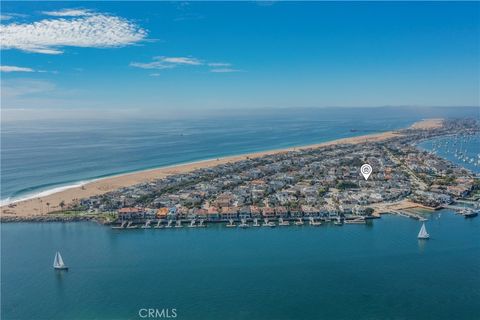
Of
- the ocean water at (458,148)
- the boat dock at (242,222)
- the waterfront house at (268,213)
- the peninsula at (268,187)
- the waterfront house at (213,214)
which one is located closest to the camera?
the boat dock at (242,222)

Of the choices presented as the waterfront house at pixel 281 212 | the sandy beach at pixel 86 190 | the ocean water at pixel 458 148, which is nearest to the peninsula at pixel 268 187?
the sandy beach at pixel 86 190

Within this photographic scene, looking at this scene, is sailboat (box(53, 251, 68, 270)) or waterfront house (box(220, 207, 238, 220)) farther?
waterfront house (box(220, 207, 238, 220))

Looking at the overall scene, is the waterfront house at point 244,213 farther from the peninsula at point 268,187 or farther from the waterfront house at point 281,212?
the waterfront house at point 281,212

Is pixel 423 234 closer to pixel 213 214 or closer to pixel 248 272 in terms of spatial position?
pixel 248 272

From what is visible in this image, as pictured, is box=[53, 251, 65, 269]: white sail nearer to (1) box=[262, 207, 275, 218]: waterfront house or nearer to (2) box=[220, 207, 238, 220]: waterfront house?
(2) box=[220, 207, 238, 220]: waterfront house

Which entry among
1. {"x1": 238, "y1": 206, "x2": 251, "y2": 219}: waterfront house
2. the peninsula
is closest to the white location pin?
the peninsula

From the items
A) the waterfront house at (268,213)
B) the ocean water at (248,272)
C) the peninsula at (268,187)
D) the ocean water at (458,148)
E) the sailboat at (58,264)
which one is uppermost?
the ocean water at (458,148)

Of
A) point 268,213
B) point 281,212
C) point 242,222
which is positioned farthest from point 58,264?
point 281,212

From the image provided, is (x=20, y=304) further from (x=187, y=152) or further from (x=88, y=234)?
(x=187, y=152)
